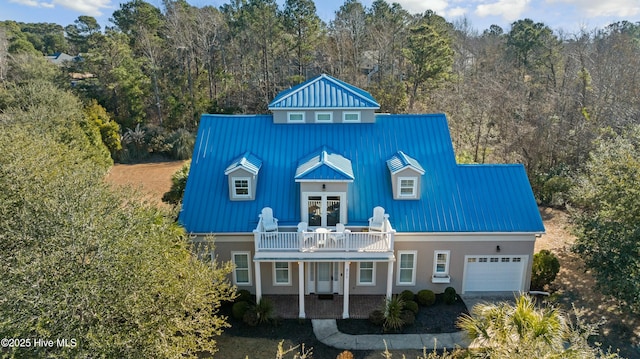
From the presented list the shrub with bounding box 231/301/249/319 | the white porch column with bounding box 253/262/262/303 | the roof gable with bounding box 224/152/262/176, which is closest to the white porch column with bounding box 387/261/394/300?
the white porch column with bounding box 253/262/262/303

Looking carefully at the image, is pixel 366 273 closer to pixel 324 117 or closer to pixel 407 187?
pixel 407 187

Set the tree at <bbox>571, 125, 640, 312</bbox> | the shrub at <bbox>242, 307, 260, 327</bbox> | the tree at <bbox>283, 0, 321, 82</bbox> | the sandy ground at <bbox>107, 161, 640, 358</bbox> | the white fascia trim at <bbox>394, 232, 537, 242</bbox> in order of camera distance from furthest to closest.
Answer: the tree at <bbox>283, 0, 321, 82</bbox>
the white fascia trim at <bbox>394, 232, 537, 242</bbox>
the shrub at <bbox>242, 307, 260, 327</bbox>
the sandy ground at <bbox>107, 161, 640, 358</bbox>
the tree at <bbox>571, 125, 640, 312</bbox>

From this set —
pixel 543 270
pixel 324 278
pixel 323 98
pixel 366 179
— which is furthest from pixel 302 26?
pixel 543 270

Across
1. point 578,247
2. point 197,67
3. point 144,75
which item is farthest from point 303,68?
point 578,247

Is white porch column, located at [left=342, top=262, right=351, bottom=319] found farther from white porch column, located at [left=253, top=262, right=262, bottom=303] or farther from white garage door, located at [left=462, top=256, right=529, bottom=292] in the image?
white garage door, located at [left=462, top=256, right=529, bottom=292]

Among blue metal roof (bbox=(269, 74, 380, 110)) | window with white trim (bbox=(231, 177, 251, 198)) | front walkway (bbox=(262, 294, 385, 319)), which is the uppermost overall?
blue metal roof (bbox=(269, 74, 380, 110))

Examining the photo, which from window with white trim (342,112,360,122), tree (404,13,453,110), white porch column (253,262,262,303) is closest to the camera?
white porch column (253,262,262,303)
